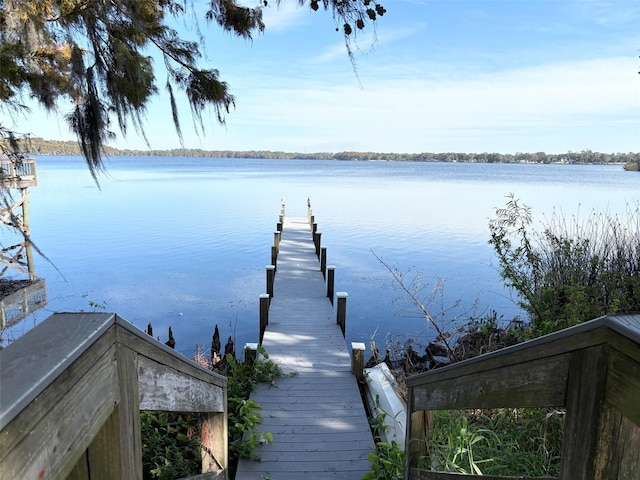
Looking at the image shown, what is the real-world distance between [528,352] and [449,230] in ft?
74.5

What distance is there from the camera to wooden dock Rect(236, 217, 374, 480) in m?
4.06

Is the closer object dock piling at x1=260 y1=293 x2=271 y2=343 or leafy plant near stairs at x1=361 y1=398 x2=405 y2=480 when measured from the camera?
leafy plant near stairs at x1=361 y1=398 x2=405 y2=480

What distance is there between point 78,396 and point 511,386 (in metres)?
1.04

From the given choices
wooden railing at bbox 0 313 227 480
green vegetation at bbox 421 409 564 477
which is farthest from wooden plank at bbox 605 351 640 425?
green vegetation at bbox 421 409 564 477

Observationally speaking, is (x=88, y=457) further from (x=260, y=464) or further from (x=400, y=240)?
(x=400, y=240)

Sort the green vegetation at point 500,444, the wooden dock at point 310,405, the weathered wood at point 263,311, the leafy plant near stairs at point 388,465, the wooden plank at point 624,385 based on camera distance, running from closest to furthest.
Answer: the wooden plank at point 624,385, the green vegetation at point 500,444, the leafy plant near stairs at point 388,465, the wooden dock at point 310,405, the weathered wood at point 263,311

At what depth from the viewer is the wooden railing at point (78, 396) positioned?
2.13ft

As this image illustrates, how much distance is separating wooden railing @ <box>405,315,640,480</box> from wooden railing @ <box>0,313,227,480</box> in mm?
956

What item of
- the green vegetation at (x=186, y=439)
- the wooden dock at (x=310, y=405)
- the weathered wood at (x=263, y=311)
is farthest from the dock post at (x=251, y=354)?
the weathered wood at (x=263, y=311)

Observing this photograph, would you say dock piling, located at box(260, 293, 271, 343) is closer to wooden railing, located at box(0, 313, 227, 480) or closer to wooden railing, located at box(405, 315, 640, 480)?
wooden railing, located at box(0, 313, 227, 480)

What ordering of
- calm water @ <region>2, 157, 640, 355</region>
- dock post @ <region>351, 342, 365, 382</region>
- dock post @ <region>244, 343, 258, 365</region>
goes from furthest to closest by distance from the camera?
1. calm water @ <region>2, 157, 640, 355</region>
2. dock post @ <region>244, 343, 258, 365</region>
3. dock post @ <region>351, 342, 365, 382</region>

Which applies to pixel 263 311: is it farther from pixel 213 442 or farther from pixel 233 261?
pixel 233 261

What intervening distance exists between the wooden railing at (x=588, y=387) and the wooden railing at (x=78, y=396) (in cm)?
96

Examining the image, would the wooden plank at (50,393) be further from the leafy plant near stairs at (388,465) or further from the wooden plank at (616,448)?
the leafy plant near stairs at (388,465)
